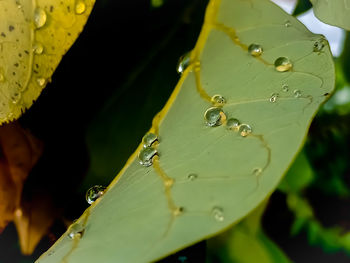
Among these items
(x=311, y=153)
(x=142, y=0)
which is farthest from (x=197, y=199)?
A: (x=311, y=153)

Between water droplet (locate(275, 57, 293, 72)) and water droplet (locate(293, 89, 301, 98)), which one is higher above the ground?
water droplet (locate(275, 57, 293, 72))

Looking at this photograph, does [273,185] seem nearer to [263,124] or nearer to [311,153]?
[263,124]

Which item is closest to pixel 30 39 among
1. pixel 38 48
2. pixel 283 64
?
pixel 38 48

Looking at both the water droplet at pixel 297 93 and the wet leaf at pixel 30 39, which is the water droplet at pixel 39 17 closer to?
the wet leaf at pixel 30 39

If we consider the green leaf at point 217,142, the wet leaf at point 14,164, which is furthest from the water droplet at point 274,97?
the wet leaf at point 14,164

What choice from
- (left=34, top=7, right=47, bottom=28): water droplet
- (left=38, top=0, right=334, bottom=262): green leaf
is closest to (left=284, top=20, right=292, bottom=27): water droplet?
(left=38, top=0, right=334, bottom=262): green leaf

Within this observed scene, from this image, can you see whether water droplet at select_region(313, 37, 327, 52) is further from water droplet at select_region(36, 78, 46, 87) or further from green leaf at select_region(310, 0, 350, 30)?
water droplet at select_region(36, 78, 46, 87)

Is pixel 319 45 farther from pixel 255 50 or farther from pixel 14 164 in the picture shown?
pixel 14 164
